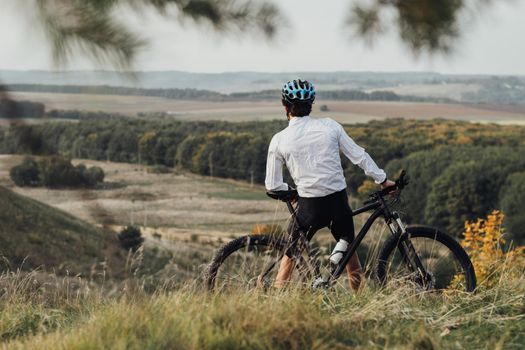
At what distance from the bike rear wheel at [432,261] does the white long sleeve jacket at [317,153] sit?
0.63 meters

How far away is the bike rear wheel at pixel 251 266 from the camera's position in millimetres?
5750

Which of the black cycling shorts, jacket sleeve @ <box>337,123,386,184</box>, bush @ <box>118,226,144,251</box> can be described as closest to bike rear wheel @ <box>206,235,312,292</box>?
the black cycling shorts

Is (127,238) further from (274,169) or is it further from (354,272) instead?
(354,272)

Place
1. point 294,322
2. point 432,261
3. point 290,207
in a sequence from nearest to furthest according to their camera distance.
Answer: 1. point 294,322
2. point 290,207
3. point 432,261

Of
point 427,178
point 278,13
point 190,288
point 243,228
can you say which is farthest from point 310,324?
point 243,228

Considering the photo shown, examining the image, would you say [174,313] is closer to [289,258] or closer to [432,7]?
[289,258]

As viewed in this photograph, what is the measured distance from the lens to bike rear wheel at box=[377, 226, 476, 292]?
603cm

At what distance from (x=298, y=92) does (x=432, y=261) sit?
4.73 feet

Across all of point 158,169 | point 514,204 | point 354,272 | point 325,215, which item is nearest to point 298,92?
point 325,215

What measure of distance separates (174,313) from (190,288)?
2.71 ft

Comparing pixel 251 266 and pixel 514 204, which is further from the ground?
pixel 251 266

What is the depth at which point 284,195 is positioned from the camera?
5.87 metres

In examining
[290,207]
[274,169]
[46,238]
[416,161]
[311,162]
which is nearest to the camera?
[311,162]

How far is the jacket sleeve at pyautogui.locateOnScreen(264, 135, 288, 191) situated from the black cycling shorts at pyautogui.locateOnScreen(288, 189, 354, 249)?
17 centimetres
